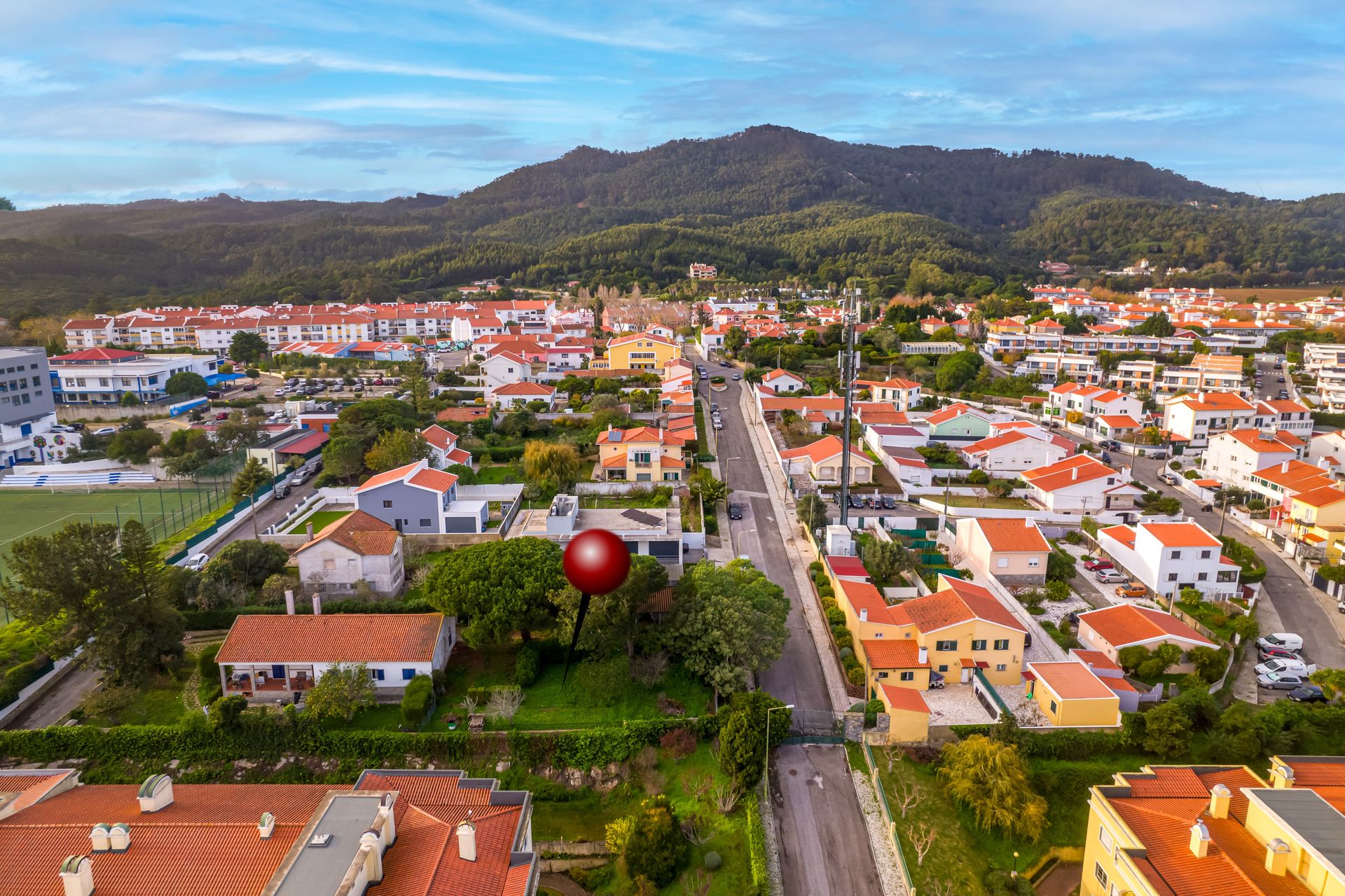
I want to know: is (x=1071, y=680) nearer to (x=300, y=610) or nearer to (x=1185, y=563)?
(x=1185, y=563)

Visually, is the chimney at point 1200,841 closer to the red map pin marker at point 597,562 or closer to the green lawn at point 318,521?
the red map pin marker at point 597,562

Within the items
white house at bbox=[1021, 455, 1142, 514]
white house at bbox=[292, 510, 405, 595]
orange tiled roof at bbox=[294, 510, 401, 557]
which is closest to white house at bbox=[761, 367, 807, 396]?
white house at bbox=[1021, 455, 1142, 514]

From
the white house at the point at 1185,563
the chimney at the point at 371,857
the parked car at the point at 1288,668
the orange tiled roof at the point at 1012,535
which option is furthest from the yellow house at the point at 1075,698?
the chimney at the point at 371,857

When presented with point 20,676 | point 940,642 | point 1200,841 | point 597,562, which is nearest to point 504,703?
point 940,642

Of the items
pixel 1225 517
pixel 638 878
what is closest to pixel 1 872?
pixel 638 878

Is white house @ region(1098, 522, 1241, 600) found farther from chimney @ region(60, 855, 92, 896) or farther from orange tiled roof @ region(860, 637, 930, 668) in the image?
chimney @ region(60, 855, 92, 896)
